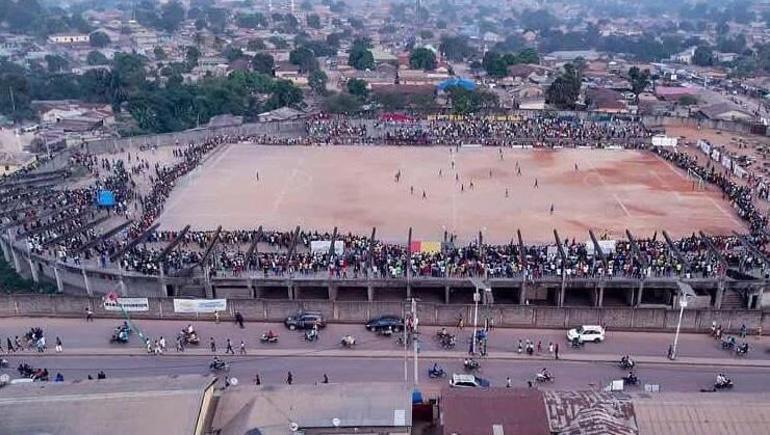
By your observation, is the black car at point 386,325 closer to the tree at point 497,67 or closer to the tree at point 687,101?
the tree at point 687,101

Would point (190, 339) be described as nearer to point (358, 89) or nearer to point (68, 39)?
point (358, 89)

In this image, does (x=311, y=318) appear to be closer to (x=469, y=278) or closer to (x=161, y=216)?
(x=469, y=278)

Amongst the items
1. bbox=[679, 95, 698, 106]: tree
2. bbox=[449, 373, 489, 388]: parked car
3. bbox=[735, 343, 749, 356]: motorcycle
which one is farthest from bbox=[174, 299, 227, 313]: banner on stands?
bbox=[679, 95, 698, 106]: tree

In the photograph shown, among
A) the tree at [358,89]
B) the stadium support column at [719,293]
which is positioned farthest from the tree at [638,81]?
the stadium support column at [719,293]

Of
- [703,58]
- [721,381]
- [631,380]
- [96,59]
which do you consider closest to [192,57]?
[96,59]

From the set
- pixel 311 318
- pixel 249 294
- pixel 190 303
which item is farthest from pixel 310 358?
pixel 249 294
